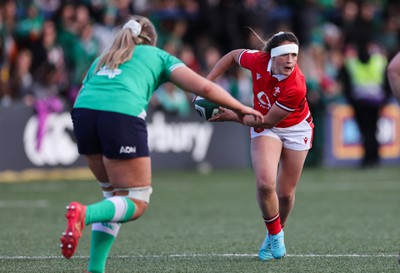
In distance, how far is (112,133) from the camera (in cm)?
632

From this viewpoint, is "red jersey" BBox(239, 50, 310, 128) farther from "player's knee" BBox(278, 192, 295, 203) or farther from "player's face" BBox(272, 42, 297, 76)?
"player's knee" BBox(278, 192, 295, 203)

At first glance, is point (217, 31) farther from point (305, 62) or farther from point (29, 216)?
point (29, 216)

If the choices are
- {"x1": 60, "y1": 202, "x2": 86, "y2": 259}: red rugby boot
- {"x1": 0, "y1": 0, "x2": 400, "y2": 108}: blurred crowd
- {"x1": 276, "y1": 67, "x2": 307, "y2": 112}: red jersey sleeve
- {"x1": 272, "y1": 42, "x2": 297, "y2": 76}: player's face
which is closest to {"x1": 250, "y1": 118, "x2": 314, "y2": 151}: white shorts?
{"x1": 276, "y1": 67, "x2": 307, "y2": 112}: red jersey sleeve

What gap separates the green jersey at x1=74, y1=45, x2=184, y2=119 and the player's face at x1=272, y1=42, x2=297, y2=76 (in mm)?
1410

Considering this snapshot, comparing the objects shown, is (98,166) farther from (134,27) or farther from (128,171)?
(134,27)

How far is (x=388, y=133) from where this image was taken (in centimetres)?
2058

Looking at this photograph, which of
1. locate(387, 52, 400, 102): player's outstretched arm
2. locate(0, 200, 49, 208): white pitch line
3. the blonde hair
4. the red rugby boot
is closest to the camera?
the red rugby boot

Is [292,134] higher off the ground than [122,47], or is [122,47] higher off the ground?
[122,47]

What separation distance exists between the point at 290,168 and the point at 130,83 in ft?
7.05

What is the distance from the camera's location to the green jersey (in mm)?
6398

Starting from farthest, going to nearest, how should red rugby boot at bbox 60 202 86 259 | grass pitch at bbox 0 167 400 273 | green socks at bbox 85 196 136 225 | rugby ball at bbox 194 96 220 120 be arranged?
grass pitch at bbox 0 167 400 273, rugby ball at bbox 194 96 220 120, green socks at bbox 85 196 136 225, red rugby boot at bbox 60 202 86 259

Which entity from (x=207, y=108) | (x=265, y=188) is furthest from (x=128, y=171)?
(x=265, y=188)

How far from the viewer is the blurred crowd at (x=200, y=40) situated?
16812mm

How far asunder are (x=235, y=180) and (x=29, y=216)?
5735 mm
